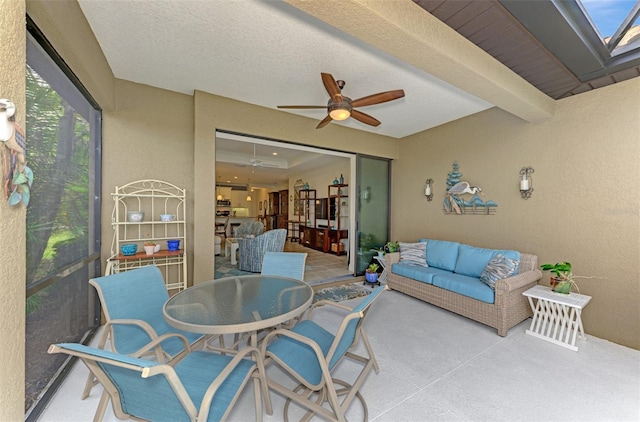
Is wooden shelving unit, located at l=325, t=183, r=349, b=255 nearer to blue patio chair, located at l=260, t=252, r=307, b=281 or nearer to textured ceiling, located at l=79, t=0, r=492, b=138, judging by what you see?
textured ceiling, located at l=79, t=0, r=492, b=138

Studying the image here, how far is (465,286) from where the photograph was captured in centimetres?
320

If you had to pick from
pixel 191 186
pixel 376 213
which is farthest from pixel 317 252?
pixel 191 186

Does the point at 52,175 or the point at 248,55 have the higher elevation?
the point at 248,55

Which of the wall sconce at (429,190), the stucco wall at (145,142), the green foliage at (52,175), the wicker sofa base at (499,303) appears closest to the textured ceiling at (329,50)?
the stucco wall at (145,142)

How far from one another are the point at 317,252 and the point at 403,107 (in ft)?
17.9

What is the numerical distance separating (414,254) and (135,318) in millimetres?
3800

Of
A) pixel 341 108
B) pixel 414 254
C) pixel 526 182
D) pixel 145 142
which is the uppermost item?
pixel 341 108

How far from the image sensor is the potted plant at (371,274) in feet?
15.3

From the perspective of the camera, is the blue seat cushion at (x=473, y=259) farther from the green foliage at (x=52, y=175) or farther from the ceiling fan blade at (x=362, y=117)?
the green foliage at (x=52, y=175)

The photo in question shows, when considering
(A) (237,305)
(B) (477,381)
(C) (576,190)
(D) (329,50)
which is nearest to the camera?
(A) (237,305)

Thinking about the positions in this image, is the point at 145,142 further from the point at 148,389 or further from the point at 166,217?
the point at 148,389

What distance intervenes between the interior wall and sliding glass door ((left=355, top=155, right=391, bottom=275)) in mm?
1444

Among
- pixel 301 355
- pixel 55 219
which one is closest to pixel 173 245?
pixel 55 219

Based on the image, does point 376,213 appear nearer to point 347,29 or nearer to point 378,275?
point 378,275
